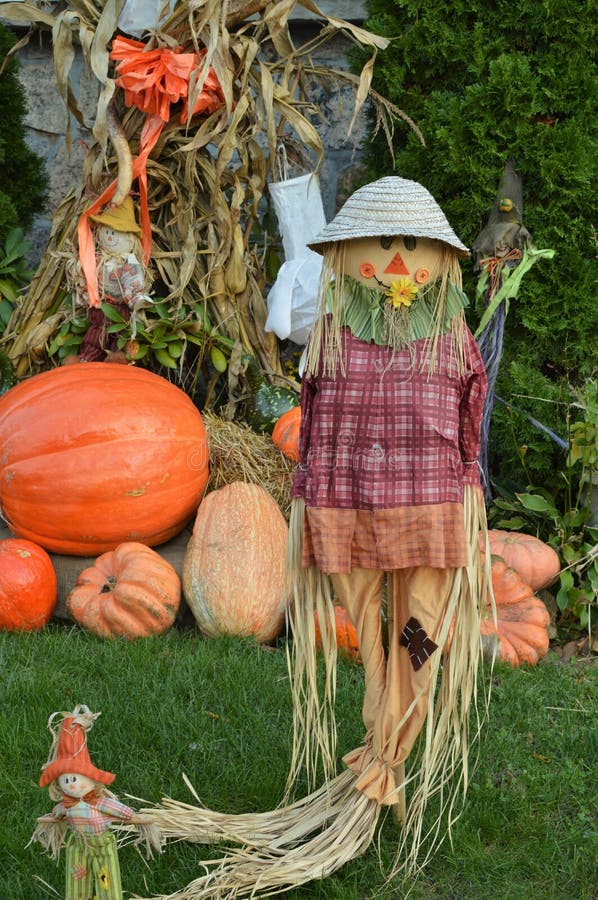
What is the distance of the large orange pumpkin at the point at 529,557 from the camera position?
4.05 metres

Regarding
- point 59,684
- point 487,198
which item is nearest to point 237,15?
point 487,198

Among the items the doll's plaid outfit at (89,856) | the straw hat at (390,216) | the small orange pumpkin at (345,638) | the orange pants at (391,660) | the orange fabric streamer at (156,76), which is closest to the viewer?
the doll's plaid outfit at (89,856)

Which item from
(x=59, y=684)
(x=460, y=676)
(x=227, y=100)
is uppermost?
(x=227, y=100)

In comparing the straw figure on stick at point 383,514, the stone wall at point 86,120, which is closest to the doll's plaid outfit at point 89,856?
the straw figure on stick at point 383,514

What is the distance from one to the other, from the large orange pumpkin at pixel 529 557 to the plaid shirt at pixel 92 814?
2.30m

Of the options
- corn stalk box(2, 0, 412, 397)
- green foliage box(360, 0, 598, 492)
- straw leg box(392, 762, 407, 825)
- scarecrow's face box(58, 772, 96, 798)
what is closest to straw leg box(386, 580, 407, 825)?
straw leg box(392, 762, 407, 825)

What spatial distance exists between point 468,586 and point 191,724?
1.10 m

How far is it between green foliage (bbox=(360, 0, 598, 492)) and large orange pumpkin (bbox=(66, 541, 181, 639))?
1638 mm

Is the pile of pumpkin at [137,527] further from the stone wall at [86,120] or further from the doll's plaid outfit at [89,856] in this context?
the stone wall at [86,120]

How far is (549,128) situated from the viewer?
175 inches

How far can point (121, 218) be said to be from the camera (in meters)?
4.54

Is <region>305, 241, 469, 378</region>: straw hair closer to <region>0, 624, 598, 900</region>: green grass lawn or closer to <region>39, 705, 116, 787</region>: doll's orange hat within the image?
<region>39, 705, 116, 787</region>: doll's orange hat

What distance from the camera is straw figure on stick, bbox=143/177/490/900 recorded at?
8.20ft

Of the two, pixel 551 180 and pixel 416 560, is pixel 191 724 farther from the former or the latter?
pixel 551 180
